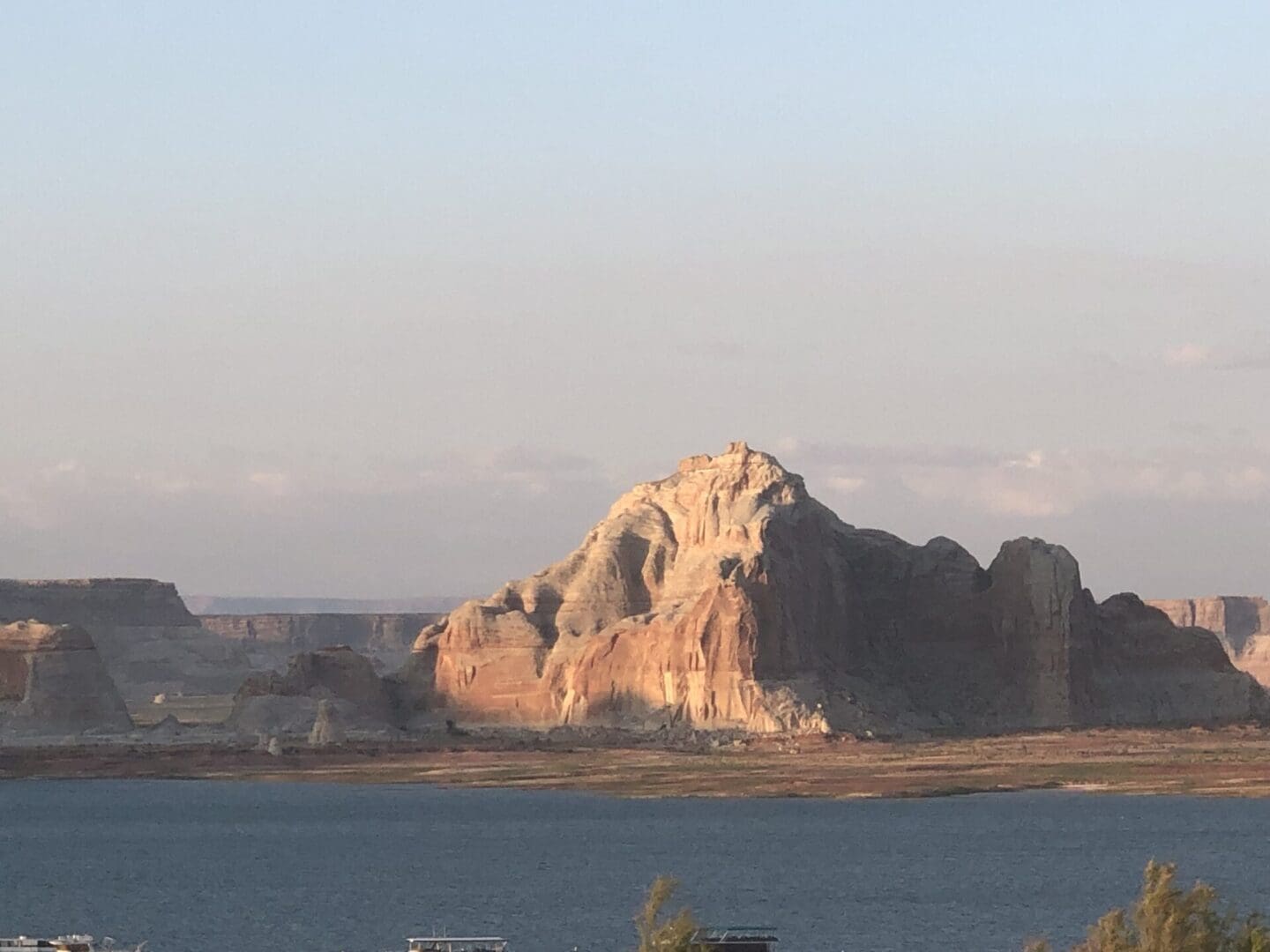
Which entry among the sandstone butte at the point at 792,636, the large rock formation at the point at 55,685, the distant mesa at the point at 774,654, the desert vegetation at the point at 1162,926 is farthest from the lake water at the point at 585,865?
the large rock formation at the point at 55,685

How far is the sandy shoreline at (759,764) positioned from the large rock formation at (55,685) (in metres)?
8.23

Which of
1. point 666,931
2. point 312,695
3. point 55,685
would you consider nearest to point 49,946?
point 666,931

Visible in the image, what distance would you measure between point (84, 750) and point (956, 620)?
5540cm

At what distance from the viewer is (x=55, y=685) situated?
166 metres

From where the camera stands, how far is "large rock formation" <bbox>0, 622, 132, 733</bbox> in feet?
544

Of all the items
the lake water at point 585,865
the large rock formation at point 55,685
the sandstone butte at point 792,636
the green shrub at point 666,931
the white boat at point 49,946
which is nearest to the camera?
the green shrub at point 666,931

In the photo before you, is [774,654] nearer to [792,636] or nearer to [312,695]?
[792,636]

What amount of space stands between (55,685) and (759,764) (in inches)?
2231

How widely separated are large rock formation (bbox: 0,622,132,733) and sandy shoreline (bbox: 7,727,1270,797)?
27.0ft

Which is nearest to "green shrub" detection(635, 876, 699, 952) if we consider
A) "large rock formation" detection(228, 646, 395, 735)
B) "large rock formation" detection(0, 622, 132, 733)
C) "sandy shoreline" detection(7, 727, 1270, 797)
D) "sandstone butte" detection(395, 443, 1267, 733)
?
"sandy shoreline" detection(7, 727, 1270, 797)

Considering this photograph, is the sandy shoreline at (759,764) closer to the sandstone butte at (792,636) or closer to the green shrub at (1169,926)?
the sandstone butte at (792,636)

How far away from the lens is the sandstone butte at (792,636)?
154000mm

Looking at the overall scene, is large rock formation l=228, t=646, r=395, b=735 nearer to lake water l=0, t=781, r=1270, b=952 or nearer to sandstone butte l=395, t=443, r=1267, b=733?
sandstone butte l=395, t=443, r=1267, b=733

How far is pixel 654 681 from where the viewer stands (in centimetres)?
15788
